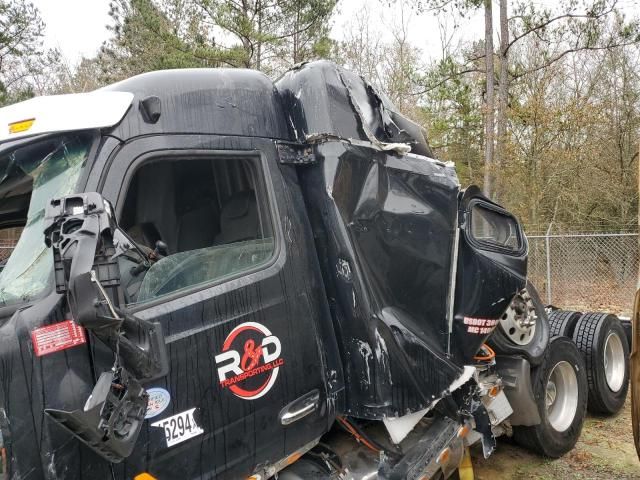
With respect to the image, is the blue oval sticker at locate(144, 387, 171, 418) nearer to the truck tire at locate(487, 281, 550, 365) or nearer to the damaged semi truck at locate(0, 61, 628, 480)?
the damaged semi truck at locate(0, 61, 628, 480)

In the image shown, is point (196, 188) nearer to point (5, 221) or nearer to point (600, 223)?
point (5, 221)

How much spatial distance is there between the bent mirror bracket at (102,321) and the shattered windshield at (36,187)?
0.34 metres

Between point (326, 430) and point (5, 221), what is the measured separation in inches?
87.5

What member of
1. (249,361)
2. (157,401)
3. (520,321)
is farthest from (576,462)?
(157,401)

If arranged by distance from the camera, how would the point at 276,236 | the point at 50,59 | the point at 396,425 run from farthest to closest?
the point at 50,59 < the point at 396,425 < the point at 276,236

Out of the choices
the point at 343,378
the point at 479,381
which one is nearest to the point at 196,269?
the point at 343,378

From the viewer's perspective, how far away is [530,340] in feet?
13.8

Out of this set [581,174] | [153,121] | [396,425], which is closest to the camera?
[153,121]

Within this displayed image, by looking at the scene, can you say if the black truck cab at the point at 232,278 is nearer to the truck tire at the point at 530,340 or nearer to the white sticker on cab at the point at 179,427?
the white sticker on cab at the point at 179,427

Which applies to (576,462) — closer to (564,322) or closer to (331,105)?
(564,322)

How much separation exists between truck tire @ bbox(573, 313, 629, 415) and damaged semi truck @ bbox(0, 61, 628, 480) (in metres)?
2.04

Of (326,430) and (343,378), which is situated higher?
(343,378)

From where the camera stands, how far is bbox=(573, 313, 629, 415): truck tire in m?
5.24

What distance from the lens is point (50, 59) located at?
2295cm
